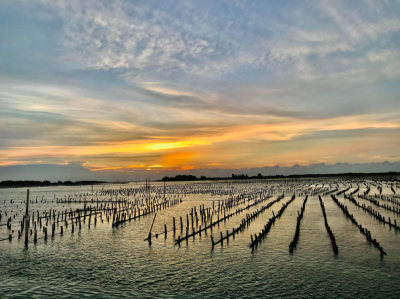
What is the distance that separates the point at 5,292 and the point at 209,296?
9.20 meters

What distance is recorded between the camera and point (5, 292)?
14141 millimetres

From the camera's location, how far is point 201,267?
17.2 meters

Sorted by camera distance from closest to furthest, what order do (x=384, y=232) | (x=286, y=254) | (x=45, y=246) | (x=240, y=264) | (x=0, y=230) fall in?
(x=240, y=264)
(x=286, y=254)
(x=45, y=246)
(x=384, y=232)
(x=0, y=230)

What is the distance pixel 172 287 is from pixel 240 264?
4606 mm

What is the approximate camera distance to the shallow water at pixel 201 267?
14023 mm

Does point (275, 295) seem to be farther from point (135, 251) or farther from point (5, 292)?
point (5, 292)

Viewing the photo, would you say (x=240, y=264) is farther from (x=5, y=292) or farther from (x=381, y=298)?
(x=5, y=292)

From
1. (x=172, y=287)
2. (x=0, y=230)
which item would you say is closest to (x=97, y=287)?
(x=172, y=287)

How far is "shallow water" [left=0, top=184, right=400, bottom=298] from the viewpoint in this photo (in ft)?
46.0

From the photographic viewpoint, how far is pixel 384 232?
25641 millimetres

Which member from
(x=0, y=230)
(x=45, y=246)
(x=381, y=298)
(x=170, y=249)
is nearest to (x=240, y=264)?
(x=170, y=249)

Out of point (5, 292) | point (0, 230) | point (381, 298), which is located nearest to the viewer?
point (381, 298)

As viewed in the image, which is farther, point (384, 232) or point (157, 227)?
point (157, 227)

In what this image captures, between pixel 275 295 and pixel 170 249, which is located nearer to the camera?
pixel 275 295
